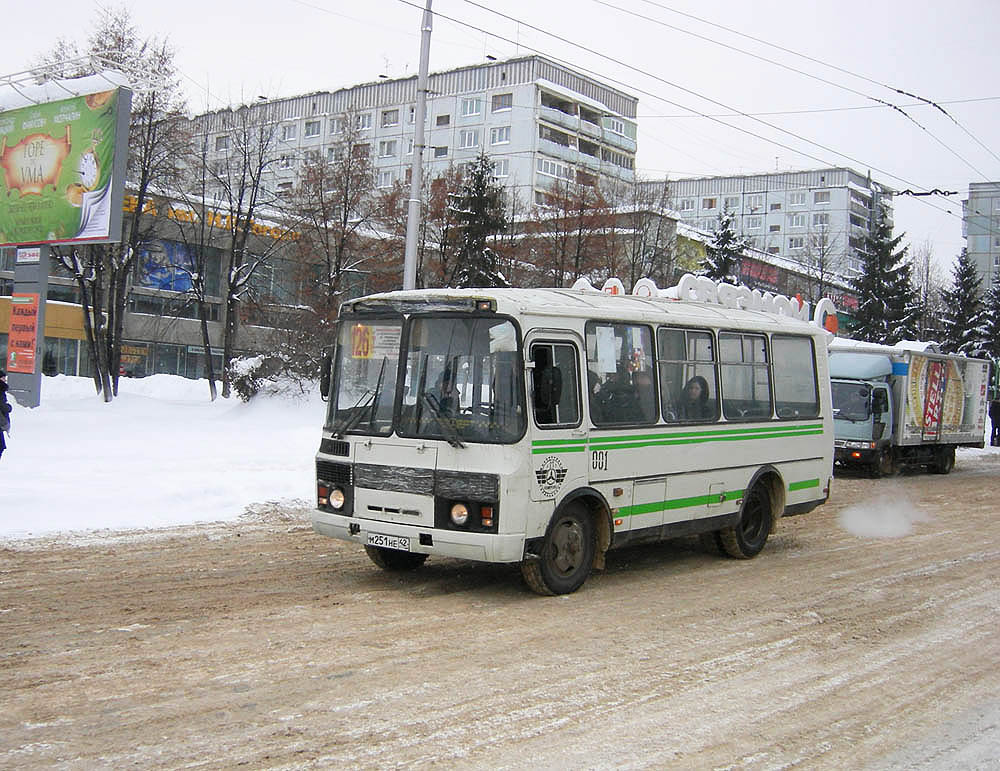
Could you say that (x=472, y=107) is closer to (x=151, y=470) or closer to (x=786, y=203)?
(x=786, y=203)

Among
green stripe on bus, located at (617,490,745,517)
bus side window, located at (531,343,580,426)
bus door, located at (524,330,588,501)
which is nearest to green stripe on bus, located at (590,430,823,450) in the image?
bus door, located at (524,330,588,501)

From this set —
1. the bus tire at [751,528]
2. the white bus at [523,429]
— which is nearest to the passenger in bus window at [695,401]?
the white bus at [523,429]

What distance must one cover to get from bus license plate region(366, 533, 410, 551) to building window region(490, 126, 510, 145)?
70823mm

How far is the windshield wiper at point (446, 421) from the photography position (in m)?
8.43

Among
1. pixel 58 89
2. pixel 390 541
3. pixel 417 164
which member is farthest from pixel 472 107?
pixel 390 541

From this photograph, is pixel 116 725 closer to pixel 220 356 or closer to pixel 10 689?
pixel 10 689

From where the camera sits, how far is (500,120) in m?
77.1

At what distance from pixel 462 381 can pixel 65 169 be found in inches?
754

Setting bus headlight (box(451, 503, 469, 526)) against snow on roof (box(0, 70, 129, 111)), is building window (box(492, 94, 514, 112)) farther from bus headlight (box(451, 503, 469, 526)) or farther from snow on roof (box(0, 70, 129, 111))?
bus headlight (box(451, 503, 469, 526))

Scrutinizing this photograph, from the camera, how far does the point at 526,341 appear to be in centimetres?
853

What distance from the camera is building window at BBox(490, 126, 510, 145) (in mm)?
76750

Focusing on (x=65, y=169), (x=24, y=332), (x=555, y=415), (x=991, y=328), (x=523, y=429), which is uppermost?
(x=65, y=169)

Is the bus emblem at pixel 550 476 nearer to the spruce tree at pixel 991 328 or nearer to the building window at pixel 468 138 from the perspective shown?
the spruce tree at pixel 991 328

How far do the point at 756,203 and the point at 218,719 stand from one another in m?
106
